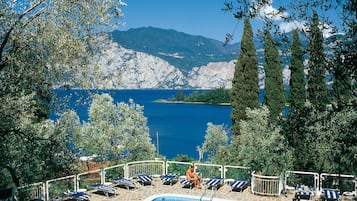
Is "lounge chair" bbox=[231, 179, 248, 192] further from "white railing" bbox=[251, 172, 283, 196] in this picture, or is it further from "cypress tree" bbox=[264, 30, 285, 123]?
"cypress tree" bbox=[264, 30, 285, 123]

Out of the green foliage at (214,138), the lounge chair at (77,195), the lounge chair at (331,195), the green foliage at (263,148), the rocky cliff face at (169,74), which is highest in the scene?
the rocky cliff face at (169,74)

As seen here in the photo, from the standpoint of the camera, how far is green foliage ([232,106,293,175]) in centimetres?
1380

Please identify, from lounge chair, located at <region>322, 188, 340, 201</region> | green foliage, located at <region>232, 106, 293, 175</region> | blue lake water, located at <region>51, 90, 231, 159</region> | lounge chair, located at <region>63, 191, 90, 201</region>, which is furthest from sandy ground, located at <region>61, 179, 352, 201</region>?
blue lake water, located at <region>51, 90, 231, 159</region>

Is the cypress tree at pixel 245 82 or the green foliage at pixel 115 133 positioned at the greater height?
the cypress tree at pixel 245 82

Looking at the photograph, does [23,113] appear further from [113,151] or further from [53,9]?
[113,151]

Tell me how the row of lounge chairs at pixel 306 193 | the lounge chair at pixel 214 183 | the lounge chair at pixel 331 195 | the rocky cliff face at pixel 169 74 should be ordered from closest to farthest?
the lounge chair at pixel 331 195, the row of lounge chairs at pixel 306 193, the lounge chair at pixel 214 183, the rocky cliff face at pixel 169 74

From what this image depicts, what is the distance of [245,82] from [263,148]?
21.1ft

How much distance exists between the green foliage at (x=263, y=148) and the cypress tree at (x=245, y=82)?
1913 mm

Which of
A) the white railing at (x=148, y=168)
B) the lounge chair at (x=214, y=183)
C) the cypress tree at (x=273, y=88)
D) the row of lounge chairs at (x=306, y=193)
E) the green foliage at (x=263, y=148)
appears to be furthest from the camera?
the cypress tree at (x=273, y=88)

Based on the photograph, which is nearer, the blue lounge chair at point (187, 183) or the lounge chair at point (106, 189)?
the lounge chair at point (106, 189)

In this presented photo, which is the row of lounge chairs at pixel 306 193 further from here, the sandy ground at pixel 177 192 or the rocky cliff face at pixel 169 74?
the rocky cliff face at pixel 169 74

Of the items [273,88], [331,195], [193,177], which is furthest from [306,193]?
[273,88]

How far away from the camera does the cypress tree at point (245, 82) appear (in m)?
20.8

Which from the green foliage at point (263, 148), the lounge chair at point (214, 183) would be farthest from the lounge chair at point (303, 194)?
the lounge chair at point (214, 183)
